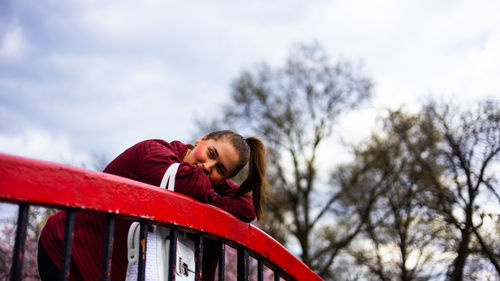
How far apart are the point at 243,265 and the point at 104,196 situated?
0.87 m

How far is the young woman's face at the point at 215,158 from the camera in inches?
89.7

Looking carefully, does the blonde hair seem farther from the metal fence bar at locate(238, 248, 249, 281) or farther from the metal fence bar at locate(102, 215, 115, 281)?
the metal fence bar at locate(102, 215, 115, 281)

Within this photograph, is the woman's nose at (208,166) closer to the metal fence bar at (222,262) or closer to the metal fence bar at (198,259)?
the metal fence bar at (222,262)

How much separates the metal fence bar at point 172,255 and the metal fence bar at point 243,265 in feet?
1.66

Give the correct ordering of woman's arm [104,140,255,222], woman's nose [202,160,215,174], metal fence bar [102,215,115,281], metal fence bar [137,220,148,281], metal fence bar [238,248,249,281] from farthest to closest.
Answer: woman's nose [202,160,215,174], metal fence bar [238,248,249,281], woman's arm [104,140,255,222], metal fence bar [137,220,148,281], metal fence bar [102,215,115,281]

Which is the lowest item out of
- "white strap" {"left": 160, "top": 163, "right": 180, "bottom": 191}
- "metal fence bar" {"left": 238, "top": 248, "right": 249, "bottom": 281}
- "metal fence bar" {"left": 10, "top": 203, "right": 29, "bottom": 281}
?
"metal fence bar" {"left": 10, "top": 203, "right": 29, "bottom": 281}

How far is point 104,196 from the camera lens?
4.32ft

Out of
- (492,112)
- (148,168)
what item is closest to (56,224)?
(148,168)

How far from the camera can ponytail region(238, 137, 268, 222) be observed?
7.56 ft

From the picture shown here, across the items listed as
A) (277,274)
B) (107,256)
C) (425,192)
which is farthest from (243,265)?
(425,192)

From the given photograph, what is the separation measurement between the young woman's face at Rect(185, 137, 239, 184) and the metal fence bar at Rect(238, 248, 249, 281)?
0.40 m

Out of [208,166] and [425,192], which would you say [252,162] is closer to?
[208,166]

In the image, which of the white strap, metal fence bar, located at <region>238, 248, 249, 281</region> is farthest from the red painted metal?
the white strap

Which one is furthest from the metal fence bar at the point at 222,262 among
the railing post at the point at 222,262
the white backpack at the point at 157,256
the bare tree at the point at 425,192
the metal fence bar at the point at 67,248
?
the bare tree at the point at 425,192
